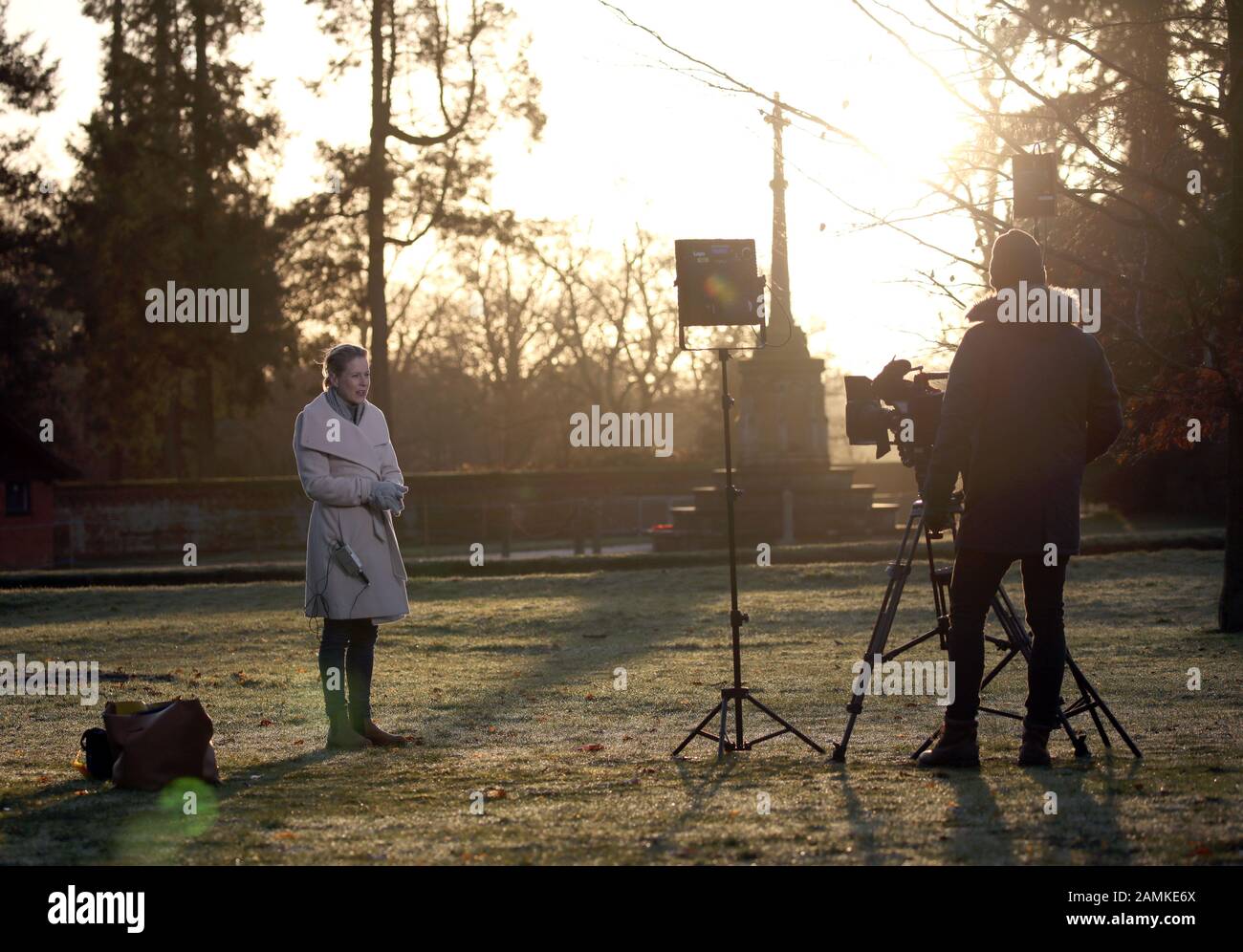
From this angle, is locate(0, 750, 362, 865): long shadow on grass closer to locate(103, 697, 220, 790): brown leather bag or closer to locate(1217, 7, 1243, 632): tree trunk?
locate(103, 697, 220, 790): brown leather bag

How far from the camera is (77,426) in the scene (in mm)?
54781

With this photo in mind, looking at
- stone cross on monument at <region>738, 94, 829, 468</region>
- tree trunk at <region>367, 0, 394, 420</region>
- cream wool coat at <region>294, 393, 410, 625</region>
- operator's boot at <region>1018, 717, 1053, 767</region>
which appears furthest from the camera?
tree trunk at <region>367, 0, 394, 420</region>

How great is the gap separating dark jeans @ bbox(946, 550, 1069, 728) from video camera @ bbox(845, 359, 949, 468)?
884mm

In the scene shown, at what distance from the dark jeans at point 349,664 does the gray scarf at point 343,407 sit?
0.99m

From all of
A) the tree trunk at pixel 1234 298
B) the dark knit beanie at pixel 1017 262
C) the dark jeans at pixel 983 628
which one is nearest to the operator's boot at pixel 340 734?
the dark jeans at pixel 983 628

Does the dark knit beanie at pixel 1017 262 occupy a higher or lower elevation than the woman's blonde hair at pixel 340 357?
higher

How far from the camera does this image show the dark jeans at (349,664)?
7.53m

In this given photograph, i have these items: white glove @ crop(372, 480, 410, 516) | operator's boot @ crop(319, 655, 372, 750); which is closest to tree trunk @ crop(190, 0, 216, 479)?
white glove @ crop(372, 480, 410, 516)

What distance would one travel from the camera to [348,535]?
24.5 feet

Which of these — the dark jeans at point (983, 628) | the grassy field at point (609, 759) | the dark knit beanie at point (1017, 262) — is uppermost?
the dark knit beanie at point (1017, 262)

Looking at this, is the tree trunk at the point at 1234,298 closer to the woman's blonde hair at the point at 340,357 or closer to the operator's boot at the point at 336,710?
the woman's blonde hair at the point at 340,357

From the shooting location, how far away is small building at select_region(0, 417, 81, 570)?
36750mm
